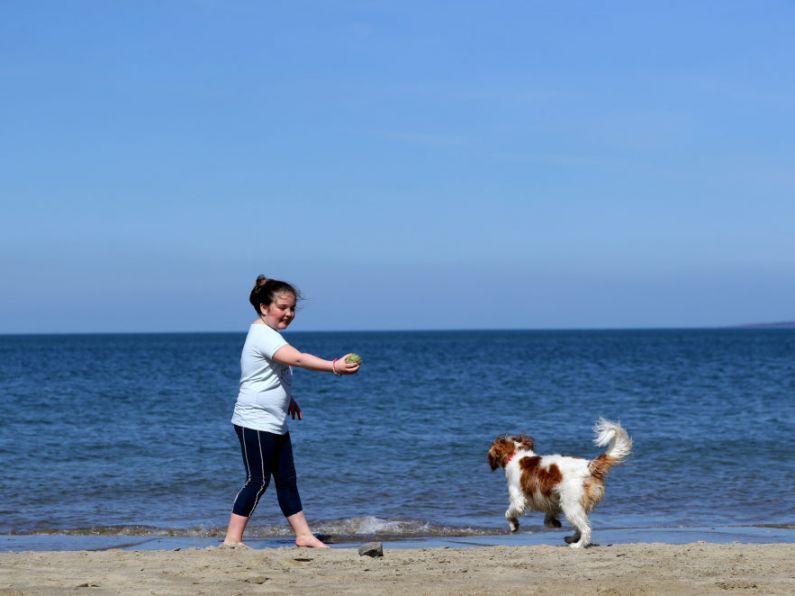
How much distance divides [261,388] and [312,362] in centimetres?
64

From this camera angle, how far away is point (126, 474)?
14961 millimetres

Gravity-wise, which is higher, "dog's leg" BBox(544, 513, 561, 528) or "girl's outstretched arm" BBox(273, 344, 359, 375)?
"girl's outstretched arm" BBox(273, 344, 359, 375)

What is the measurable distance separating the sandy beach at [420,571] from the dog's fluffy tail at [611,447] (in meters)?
0.62

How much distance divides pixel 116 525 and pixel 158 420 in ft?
43.3

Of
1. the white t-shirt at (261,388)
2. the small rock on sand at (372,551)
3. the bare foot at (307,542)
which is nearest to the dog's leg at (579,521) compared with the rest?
the small rock on sand at (372,551)

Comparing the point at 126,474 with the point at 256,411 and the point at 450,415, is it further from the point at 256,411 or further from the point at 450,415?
the point at 450,415

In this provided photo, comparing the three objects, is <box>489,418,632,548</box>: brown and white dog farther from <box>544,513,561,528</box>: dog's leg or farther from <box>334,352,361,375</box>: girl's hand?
<box>334,352,361,375</box>: girl's hand

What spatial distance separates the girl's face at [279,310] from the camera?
26.0 ft

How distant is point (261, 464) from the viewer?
26.2ft

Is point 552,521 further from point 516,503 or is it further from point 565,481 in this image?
point 565,481

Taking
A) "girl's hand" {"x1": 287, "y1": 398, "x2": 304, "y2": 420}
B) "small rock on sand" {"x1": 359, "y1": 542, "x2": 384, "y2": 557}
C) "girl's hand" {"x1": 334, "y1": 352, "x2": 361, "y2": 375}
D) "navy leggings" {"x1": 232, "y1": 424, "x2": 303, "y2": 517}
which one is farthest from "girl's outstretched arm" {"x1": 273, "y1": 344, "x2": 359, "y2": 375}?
"small rock on sand" {"x1": 359, "y1": 542, "x2": 384, "y2": 557}

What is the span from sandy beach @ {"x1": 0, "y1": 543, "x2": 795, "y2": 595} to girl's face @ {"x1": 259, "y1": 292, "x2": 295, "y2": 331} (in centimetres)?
170

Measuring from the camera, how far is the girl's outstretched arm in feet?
24.4

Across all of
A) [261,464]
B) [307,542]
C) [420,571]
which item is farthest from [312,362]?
[307,542]
